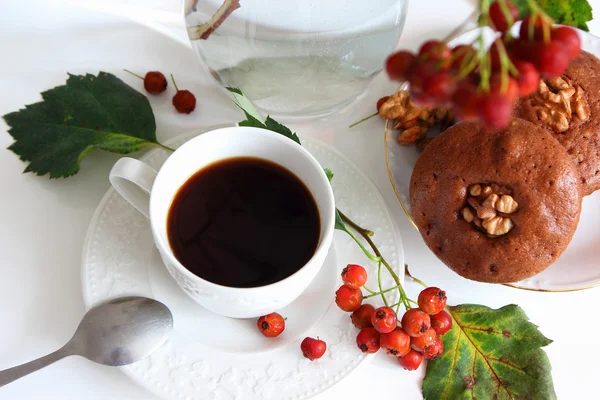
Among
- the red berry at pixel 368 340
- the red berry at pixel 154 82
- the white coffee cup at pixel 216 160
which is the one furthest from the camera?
the red berry at pixel 154 82

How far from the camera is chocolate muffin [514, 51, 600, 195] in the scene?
85cm

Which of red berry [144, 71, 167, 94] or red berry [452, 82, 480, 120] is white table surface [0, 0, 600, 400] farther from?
red berry [452, 82, 480, 120]

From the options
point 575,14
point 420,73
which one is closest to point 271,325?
point 420,73

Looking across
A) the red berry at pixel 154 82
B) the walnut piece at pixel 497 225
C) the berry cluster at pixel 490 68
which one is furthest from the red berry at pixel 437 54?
the red berry at pixel 154 82

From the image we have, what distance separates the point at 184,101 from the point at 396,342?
533mm

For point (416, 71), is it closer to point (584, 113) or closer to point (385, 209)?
point (385, 209)

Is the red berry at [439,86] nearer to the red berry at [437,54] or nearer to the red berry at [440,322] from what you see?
the red berry at [437,54]

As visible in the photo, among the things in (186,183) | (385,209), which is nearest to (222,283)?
(186,183)

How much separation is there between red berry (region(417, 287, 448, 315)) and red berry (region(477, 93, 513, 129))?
1.47 ft

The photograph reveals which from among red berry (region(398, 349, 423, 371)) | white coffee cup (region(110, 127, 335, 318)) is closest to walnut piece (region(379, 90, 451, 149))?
white coffee cup (region(110, 127, 335, 318))

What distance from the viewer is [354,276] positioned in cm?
76

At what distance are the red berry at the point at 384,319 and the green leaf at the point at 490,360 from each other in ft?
0.41

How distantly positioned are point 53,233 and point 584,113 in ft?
2.82

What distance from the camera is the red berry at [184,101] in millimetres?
943
